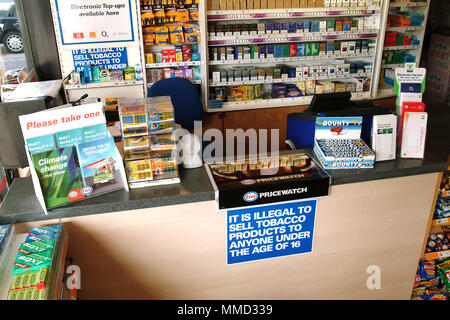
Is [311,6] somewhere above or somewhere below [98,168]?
above

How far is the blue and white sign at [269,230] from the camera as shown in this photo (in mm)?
2090

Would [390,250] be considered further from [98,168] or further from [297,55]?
[297,55]

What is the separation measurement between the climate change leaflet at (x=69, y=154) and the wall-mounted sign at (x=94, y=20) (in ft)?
8.35

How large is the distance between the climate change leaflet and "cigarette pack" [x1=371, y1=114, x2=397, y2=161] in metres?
1.42

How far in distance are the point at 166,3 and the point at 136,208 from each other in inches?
114

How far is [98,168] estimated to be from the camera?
1859 mm

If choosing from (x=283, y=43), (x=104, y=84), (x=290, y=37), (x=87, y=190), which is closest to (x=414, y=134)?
(x=87, y=190)

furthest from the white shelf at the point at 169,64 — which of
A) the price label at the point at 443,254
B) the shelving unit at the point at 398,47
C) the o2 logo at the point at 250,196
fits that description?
the price label at the point at 443,254

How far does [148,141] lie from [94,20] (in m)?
2.66

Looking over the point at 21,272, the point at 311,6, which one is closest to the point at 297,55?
the point at 311,6

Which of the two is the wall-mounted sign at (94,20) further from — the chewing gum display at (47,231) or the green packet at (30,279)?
the green packet at (30,279)

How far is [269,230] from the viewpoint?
7.01 ft

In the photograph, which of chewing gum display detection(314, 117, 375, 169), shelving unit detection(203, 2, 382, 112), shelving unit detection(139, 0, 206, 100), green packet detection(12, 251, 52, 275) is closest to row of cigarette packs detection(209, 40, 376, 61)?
shelving unit detection(203, 2, 382, 112)
